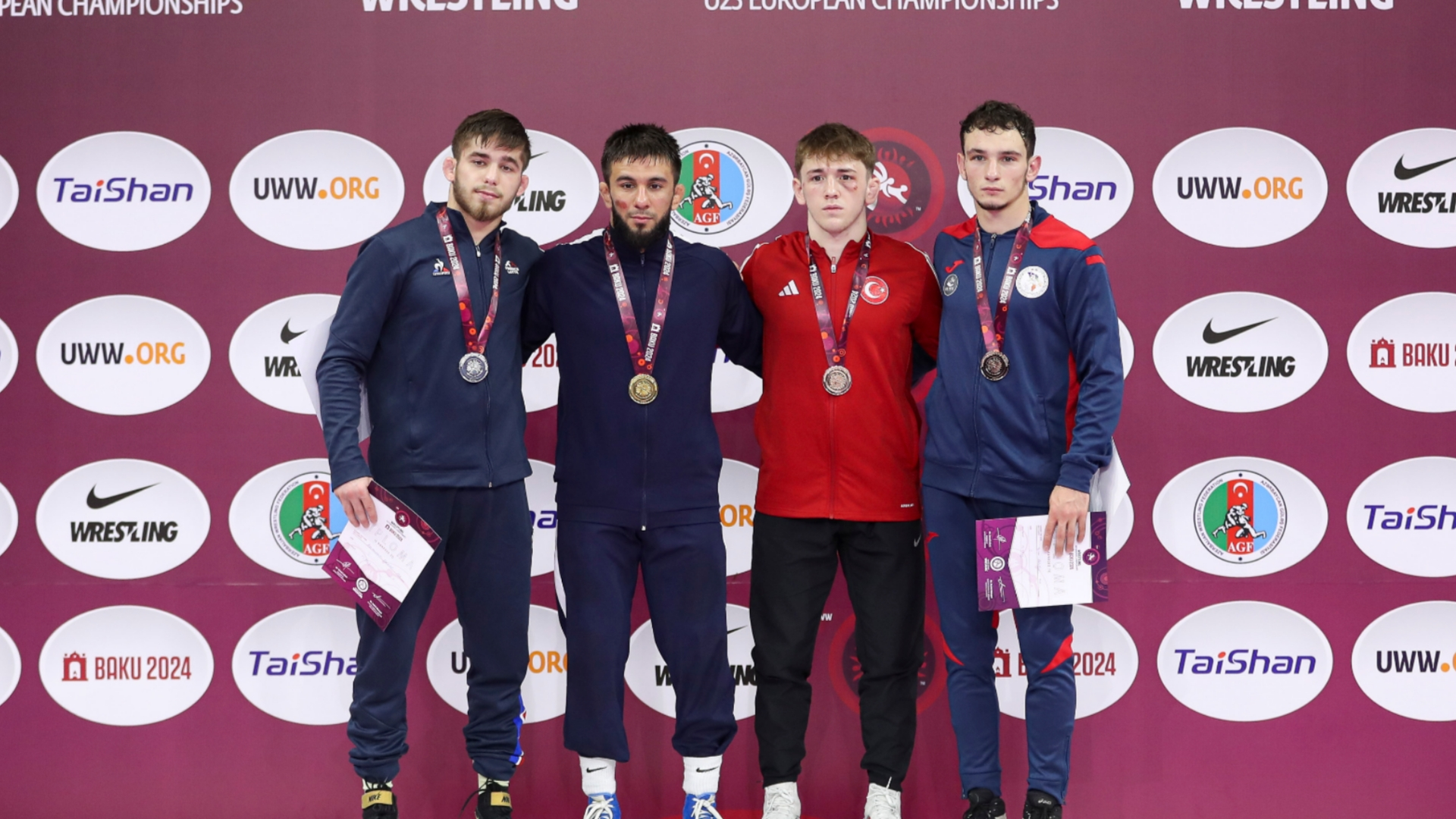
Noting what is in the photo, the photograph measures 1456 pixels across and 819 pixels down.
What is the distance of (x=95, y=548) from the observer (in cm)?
325

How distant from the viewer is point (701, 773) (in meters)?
2.77

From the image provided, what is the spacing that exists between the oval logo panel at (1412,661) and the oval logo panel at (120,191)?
4.02 metres

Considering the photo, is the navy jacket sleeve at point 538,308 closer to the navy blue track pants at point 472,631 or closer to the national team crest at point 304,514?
the navy blue track pants at point 472,631

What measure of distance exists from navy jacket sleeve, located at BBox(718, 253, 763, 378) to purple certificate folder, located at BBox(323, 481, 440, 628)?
96 cm

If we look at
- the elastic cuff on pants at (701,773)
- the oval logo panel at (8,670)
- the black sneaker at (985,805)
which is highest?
the oval logo panel at (8,670)

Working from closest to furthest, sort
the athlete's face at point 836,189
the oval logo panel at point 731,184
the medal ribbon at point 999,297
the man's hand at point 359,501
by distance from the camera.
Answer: the man's hand at point 359,501 < the medal ribbon at point 999,297 < the athlete's face at point 836,189 < the oval logo panel at point 731,184

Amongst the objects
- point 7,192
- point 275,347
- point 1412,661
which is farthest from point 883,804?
point 7,192

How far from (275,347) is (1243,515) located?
313cm

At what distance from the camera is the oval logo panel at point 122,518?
324 centimetres

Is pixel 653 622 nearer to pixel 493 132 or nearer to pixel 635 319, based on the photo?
pixel 635 319

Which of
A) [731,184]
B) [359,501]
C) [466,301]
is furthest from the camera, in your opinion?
[731,184]

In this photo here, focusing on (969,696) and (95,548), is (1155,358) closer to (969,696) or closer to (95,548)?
(969,696)

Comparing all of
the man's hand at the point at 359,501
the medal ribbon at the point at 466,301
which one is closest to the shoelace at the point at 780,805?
the man's hand at the point at 359,501

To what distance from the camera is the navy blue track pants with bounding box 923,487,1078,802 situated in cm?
268
